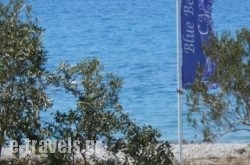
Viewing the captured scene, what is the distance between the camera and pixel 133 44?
27.7 metres

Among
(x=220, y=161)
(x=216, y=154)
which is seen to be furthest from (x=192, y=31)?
(x=216, y=154)

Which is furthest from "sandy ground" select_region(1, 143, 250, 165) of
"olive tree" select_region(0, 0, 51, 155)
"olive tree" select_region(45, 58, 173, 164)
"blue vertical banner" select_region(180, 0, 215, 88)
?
"olive tree" select_region(0, 0, 51, 155)

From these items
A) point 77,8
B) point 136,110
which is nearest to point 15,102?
point 136,110

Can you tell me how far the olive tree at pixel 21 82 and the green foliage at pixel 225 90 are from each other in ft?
6.28

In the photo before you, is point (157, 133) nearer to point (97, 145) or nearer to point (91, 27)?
point (97, 145)

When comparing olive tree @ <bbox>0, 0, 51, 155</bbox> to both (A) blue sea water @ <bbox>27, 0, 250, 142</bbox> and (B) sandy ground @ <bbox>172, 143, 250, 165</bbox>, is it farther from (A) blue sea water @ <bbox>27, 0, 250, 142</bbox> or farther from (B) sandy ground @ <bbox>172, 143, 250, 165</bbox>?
(B) sandy ground @ <bbox>172, 143, 250, 165</bbox>

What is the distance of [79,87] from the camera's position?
203 inches

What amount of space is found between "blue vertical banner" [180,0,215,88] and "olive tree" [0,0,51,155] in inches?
98.7

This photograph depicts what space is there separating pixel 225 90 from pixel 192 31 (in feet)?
3.52

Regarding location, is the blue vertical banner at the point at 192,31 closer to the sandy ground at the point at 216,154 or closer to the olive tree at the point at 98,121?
the sandy ground at the point at 216,154

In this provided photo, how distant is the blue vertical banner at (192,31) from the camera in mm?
7254

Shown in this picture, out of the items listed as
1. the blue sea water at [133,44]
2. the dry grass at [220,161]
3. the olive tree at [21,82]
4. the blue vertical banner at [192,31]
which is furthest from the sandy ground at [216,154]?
the olive tree at [21,82]

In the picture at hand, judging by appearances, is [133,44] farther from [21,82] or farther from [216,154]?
[21,82]

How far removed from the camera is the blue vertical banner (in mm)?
7254
